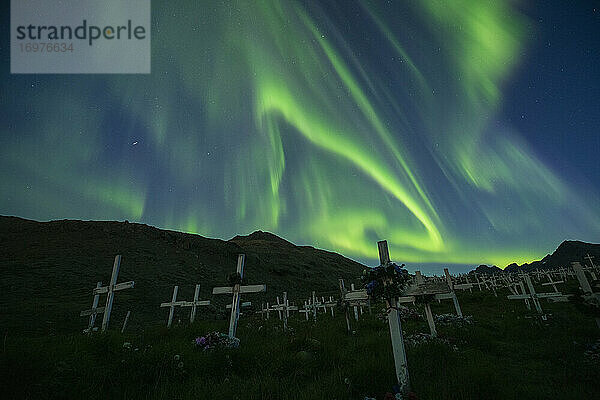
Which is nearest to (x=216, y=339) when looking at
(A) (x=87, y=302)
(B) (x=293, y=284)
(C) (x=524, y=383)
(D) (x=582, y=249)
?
(C) (x=524, y=383)

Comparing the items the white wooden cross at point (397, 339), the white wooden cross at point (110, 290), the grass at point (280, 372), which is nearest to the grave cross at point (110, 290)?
the white wooden cross at point (110, 290)

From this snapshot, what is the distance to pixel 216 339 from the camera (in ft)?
27.6

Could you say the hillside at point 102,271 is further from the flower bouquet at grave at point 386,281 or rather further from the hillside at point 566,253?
the hillside at point 566,253

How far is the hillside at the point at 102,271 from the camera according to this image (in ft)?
72.7

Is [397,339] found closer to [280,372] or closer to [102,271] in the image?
[280,372]

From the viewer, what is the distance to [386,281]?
6418 millimetres

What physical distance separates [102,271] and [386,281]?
37639 millimetres

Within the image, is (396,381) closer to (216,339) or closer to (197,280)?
(216,339)

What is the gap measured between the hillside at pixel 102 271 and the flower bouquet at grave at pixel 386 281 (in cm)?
2125

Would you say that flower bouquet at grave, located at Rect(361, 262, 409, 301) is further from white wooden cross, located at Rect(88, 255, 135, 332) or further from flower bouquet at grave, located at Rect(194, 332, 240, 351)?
white wooden cross, located at Rect(88, 255, 135, 332)

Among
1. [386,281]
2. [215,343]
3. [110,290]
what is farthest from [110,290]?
[386,281]

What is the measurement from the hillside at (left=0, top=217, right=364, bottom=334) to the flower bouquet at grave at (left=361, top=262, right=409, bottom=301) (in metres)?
21.3

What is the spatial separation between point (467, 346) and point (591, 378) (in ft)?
12.2

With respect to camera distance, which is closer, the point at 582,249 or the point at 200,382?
the point at 200,382
